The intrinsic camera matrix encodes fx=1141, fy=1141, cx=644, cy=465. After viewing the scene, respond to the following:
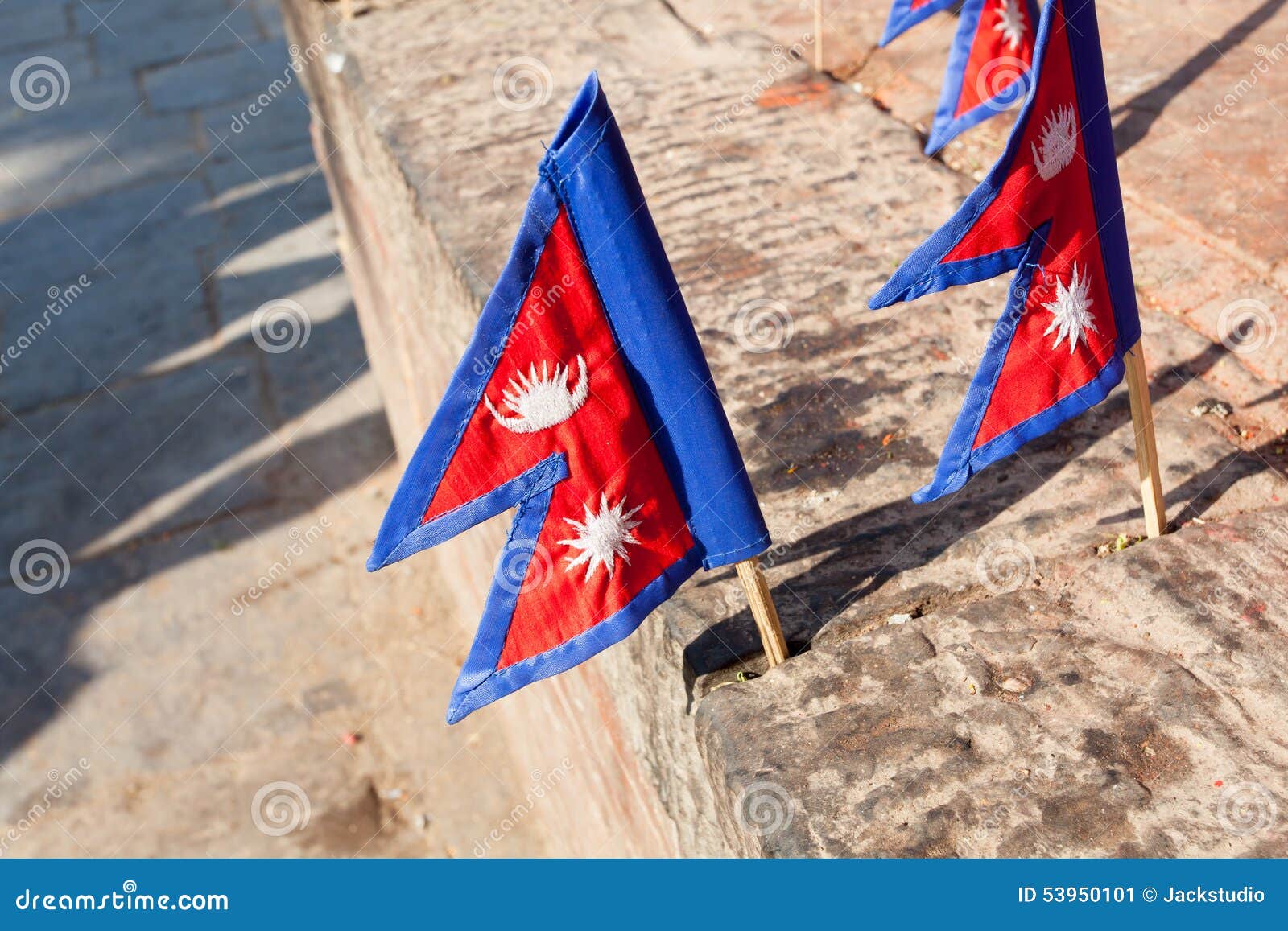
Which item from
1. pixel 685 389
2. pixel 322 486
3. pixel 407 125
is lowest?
pixel 322 486

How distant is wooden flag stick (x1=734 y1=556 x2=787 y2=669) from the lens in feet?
6.97


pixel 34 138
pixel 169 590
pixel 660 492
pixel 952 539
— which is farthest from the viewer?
pixel 34 138

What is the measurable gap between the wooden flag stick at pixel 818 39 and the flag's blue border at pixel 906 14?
875 millimetres

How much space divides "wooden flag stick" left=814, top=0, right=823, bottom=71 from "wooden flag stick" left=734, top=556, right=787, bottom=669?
280 cm

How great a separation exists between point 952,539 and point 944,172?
175cm

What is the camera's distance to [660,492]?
6.76ft

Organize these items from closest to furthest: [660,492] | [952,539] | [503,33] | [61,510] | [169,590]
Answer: [660,492] → [952,539] → [503,33] → [169,590] → [61,510]

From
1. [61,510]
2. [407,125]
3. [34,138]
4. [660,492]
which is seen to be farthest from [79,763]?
[34,138]

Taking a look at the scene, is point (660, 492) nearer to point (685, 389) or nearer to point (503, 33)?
point (685, 389)
